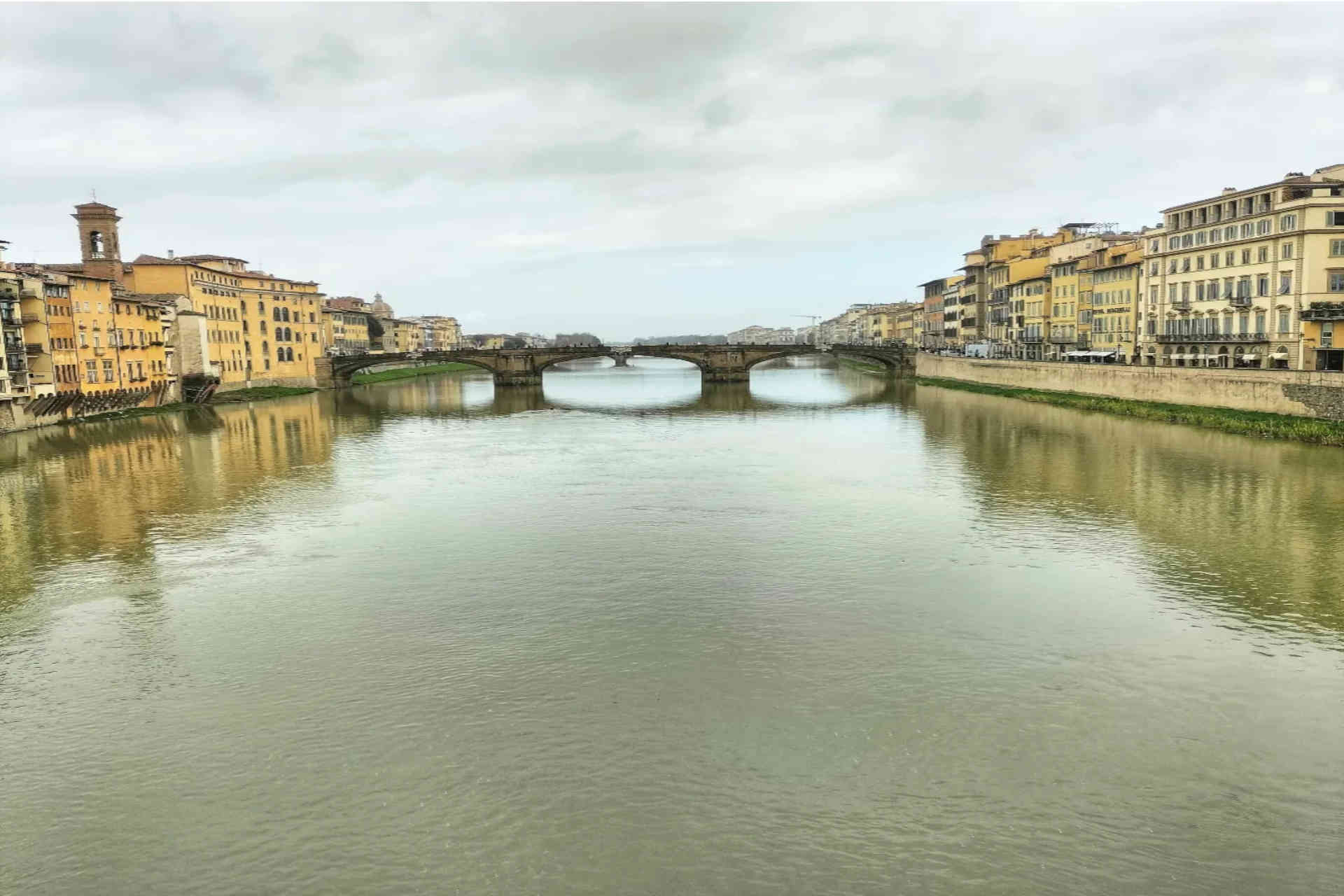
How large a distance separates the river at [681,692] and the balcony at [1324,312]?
86.4ft

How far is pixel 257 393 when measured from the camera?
283ft

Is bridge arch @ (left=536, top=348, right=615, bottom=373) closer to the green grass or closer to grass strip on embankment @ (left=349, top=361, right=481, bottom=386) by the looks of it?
grass strip on embankment @ (left=349, top=361, right=481, bottom=386)

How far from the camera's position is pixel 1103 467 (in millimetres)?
37156

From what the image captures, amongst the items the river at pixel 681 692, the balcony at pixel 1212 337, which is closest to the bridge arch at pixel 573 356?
the balcony at pixel 1212 337

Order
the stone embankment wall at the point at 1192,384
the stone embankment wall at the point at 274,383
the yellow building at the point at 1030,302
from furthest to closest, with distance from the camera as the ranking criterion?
the yellow building at the point at 1030,302, the stone embankment wall at the point at 274,383, the stone embankment wall at the point at 1192,384

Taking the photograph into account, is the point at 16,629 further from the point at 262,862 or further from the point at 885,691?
the point at 885,691

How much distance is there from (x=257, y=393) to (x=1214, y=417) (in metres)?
77.4

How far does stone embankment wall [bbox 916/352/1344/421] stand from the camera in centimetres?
4450

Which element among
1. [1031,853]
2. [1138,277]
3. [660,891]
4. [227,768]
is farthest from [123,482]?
[1138,277]

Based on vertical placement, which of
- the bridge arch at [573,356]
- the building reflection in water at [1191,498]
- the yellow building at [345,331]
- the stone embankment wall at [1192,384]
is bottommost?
the building reflection in water at [1191,498]

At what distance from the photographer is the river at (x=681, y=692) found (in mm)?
10555

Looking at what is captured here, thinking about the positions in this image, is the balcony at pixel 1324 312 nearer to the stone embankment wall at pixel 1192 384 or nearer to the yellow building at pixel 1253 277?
Answer: the yellow building at pixel 1253 277

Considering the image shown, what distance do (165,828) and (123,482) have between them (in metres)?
30.9

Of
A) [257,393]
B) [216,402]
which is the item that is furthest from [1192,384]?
[257,393]
